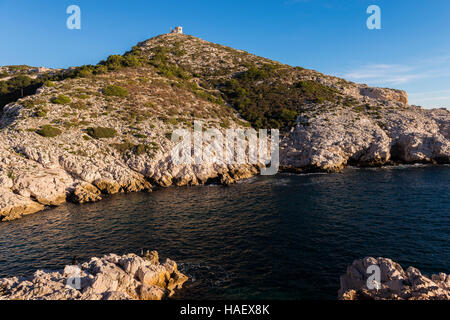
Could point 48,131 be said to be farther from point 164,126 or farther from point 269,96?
point 269,96

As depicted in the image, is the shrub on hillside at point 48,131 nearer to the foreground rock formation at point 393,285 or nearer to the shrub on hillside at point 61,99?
the shrub on hillside at point 61,99

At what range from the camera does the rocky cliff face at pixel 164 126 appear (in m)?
40.4

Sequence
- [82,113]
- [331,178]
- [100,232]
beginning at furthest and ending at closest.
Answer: [82,113] → [331,178] → [100,232]

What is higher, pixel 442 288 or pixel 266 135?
pixel 266 135

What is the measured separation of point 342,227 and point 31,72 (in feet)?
394

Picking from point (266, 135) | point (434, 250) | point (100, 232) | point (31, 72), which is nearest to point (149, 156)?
point (100, 232)

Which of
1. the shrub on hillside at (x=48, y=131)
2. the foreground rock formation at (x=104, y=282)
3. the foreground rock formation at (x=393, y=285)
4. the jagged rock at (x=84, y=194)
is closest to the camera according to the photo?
the foreground rock formation at (x=393, y=285)

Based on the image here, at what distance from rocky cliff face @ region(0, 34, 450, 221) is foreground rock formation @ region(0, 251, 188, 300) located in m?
25.1

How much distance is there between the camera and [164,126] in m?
57.2

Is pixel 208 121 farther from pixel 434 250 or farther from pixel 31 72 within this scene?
pixel 31 72

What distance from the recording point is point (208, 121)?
2581 inches

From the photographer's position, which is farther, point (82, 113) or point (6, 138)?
point (82, 113)

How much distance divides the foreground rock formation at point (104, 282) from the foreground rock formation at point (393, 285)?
1107 centimetres

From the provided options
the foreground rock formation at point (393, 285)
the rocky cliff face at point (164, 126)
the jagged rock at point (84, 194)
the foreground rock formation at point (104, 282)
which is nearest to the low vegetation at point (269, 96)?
the rocky cliff face at point (164, 126)
